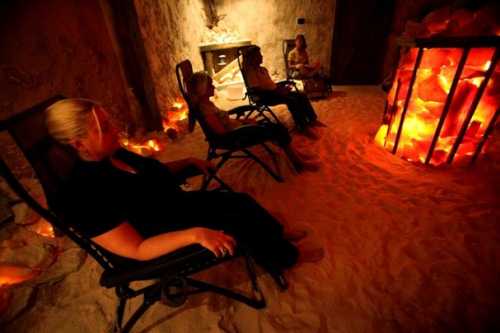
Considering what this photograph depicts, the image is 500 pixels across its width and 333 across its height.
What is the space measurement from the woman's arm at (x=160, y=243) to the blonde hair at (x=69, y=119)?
0.44 m

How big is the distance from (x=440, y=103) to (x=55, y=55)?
4.15 metres

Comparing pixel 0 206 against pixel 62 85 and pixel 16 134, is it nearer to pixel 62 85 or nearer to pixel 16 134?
pixel 62 85

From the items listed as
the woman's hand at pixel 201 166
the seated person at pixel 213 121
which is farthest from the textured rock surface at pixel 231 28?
the woman's hand at pixel 201 166

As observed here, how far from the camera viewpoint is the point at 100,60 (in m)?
3.33

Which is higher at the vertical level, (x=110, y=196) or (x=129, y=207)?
(x=110, y=196)

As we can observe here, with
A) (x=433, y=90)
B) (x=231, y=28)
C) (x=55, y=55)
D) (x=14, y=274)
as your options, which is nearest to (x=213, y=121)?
(x=55, y=55)

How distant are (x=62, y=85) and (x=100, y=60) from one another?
848 mm

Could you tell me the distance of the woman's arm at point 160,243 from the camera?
1.09m

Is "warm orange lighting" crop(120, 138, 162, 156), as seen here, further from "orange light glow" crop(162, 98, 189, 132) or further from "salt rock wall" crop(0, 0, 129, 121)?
"orange light glow" crop(162, 98, 189, 132)

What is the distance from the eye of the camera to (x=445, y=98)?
250 cm

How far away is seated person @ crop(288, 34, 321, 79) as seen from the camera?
18.7 ft

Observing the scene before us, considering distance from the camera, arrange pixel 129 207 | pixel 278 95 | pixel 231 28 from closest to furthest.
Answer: pixel 129 207
pixel 278 95
pixel 231 28

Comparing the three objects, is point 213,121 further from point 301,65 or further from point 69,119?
point 301,65

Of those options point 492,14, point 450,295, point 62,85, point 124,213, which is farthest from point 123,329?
point 492,14
